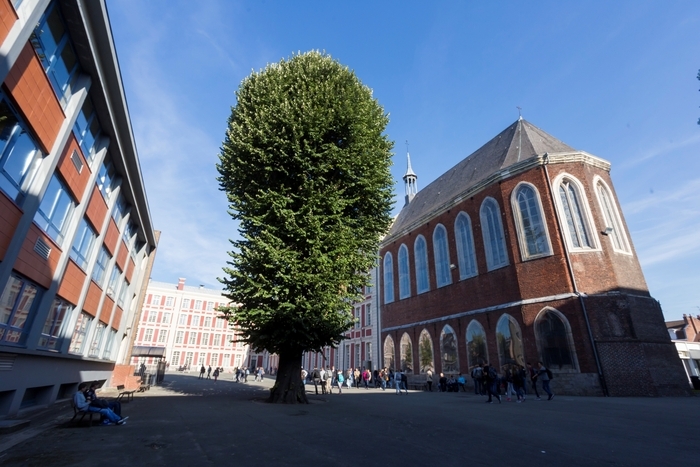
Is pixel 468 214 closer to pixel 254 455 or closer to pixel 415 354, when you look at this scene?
pixel 415 354

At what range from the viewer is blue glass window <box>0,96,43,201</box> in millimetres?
7457

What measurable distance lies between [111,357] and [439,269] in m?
23.5

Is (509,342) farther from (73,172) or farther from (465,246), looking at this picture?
(73,172)

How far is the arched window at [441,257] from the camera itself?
2888 cm

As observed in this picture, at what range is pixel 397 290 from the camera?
115 feet

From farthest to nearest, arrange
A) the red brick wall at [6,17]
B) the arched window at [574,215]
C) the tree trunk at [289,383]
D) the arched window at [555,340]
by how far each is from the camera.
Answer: the arched window at [574,215]
the arched window at [555,340]
the tree trunk at [289,383]
the red brick wall at [6,17]

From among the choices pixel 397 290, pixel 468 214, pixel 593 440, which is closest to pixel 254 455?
Result: pixel 593 440

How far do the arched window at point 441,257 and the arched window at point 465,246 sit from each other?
4.44 feet

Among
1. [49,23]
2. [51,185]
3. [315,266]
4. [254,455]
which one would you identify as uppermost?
[49,23]

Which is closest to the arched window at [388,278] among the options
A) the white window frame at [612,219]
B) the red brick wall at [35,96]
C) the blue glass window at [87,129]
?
the white window frame at [612,219]

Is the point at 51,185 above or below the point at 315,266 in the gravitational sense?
above

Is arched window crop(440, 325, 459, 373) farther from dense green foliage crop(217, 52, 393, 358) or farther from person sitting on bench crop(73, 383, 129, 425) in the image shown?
person sitting on bench crop(73, 383, 129, 425)

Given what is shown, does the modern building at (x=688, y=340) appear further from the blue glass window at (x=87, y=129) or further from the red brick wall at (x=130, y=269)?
the blue glass window at (x=87, y=129)

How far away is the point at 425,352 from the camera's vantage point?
2955 centimetres
